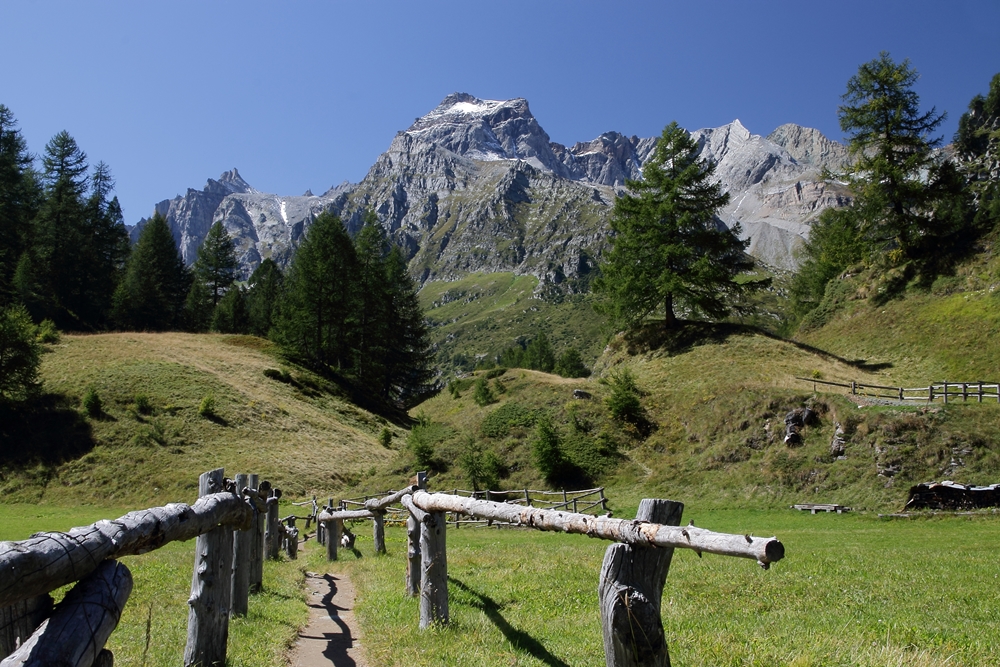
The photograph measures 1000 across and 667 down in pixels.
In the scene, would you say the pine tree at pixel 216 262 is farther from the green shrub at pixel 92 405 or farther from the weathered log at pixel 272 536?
the weathered log at pixel 272 536

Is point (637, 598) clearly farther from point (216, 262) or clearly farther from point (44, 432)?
point (216, 262)

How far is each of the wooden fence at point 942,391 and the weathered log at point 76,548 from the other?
29870 millimetres

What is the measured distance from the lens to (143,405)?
125 ft

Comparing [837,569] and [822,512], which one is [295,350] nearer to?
[822,512]

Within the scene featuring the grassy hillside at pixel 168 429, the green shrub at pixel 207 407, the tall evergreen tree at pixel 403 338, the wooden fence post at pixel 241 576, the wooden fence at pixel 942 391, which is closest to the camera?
the wooden fence post at pixel 241 576

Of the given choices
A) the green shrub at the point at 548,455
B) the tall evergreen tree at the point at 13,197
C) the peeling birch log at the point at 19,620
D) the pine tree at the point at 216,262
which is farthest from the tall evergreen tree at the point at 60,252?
the peeling birch log at the point at 19,620

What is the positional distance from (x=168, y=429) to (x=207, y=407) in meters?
2.77

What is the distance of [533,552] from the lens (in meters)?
14.0

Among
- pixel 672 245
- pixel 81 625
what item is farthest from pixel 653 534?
pixel 672 245

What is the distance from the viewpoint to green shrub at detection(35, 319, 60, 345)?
1752 inches

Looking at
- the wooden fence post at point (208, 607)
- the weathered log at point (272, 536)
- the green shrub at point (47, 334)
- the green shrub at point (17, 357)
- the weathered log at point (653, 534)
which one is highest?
the green shrub at point (47, 334)

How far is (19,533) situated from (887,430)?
105 feet

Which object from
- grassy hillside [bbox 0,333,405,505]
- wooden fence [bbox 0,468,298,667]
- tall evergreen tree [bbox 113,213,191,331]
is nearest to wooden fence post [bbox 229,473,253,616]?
wooden fence [bbox 0,468,298,667]

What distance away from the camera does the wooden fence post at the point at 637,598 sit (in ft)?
13.5
